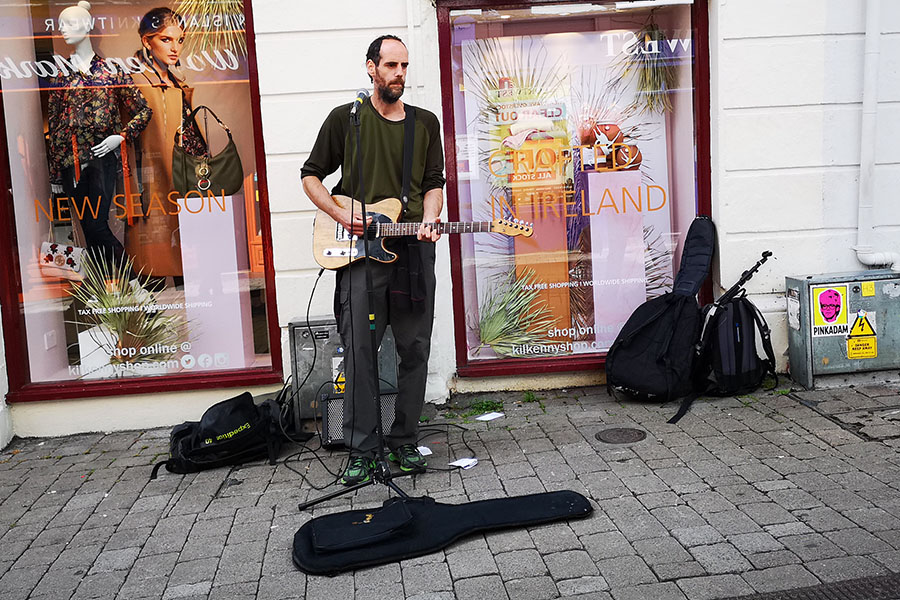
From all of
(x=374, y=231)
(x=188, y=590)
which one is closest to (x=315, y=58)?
(x=374, y=231)

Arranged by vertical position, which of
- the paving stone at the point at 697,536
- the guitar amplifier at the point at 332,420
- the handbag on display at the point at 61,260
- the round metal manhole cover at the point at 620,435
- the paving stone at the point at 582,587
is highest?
the handbag on display at the point at 61,260

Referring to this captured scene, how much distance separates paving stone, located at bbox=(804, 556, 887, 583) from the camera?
3378mm

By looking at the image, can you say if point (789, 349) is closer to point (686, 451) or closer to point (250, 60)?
point (686, 451)

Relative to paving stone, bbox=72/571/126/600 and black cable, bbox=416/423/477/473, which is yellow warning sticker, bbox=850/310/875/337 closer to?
black cable, bbox=416/423/477/473

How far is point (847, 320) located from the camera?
19.5 feet

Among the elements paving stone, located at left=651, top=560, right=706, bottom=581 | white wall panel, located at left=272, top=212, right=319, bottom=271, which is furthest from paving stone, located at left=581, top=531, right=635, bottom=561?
white wall panel, located at left=272, top=212, right=319, bottom=271

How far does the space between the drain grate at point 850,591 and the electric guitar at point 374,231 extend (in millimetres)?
2215

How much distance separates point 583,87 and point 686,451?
9.45 ft

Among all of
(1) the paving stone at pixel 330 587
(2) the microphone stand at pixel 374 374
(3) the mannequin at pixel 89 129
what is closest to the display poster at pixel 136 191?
(3) the mannequin at pixel 89 129

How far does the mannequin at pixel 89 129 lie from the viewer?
6.13 m

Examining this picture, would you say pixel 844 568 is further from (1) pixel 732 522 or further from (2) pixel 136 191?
(2) pixel 136 191

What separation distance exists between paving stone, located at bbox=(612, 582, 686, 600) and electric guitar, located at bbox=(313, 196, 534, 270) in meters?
2.00

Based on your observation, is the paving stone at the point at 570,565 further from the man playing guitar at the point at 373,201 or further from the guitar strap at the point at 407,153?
the guitar strap at the point at 407,153

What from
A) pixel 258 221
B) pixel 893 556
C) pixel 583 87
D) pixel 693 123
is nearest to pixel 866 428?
pixel 893 556
